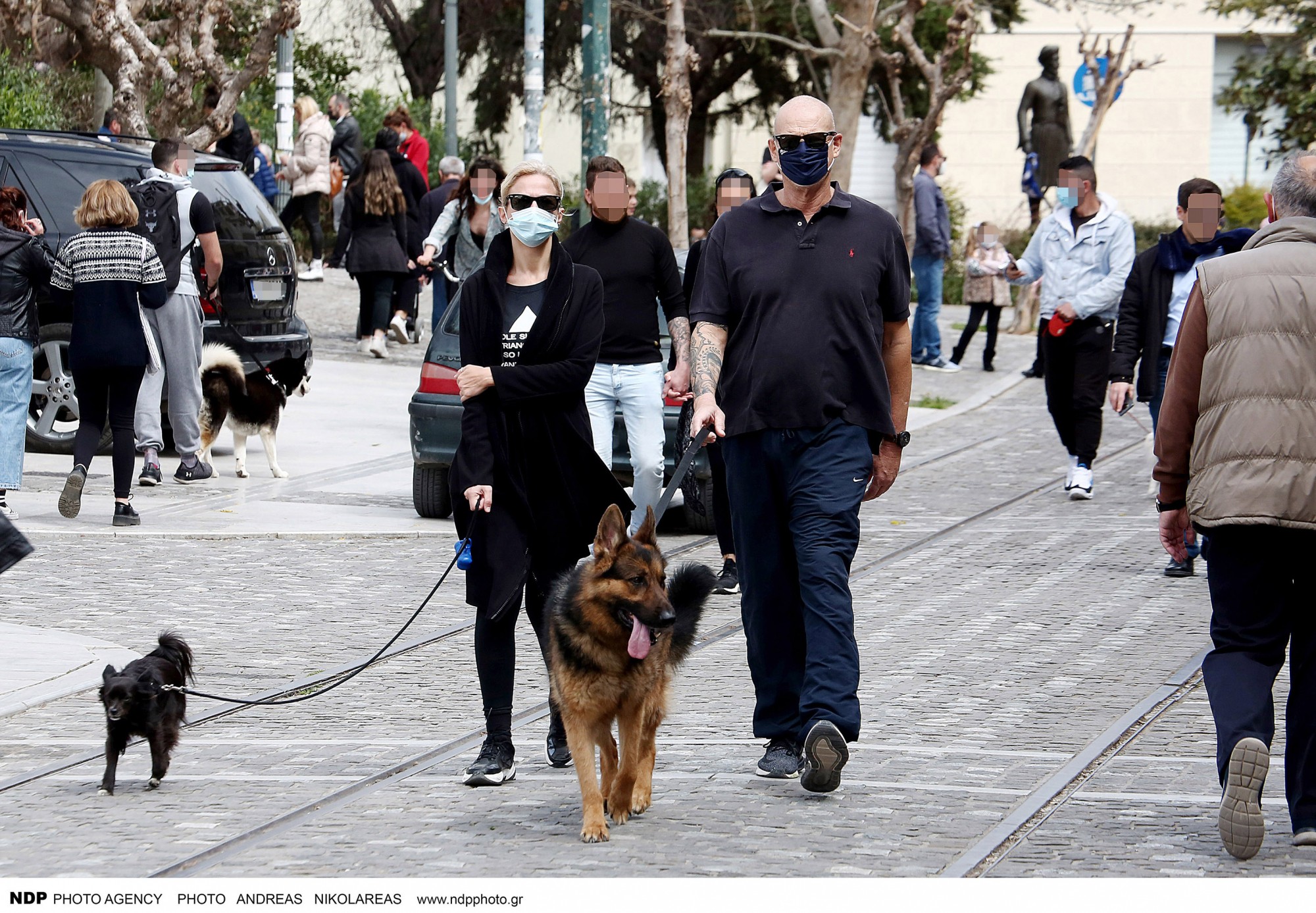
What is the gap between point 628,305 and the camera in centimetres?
905

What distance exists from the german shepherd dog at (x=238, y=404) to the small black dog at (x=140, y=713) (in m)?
6.72

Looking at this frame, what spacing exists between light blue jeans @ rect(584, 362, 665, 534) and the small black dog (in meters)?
3.43

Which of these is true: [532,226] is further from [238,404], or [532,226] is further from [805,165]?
[238,404]

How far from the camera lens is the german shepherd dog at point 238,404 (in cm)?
1241

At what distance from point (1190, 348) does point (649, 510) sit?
1570 millimetres

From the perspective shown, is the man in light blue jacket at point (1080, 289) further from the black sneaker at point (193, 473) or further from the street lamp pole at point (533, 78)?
the street lamp pole at point (533, 78)

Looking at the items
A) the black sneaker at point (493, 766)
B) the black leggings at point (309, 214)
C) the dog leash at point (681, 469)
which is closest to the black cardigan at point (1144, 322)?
the dog leash at point (681, 469)

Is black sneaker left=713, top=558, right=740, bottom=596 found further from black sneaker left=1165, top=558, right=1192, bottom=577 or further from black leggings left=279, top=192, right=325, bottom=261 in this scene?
black leggings left=279, top=192, right=325, bottom=261

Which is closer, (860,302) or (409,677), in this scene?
(860,302)

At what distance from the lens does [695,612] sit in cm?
564

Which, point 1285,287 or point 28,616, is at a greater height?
point 1285,287

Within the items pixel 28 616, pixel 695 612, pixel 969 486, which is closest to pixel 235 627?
pixel 28 616

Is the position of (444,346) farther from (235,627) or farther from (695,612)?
(695,612)

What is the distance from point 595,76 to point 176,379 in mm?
5842
